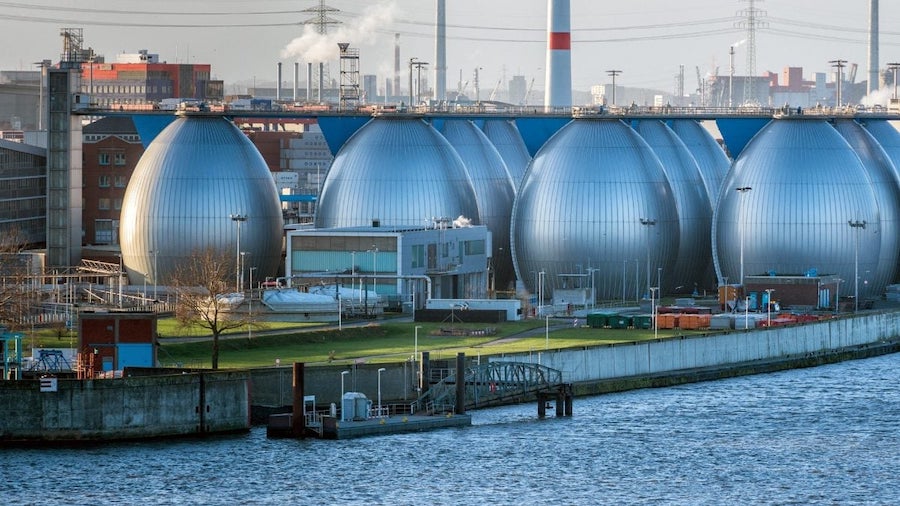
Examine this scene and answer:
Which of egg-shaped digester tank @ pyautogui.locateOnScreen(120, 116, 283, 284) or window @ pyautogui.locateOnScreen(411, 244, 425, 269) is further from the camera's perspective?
egg-shaped digester tank @ pyautogui.locateOnScreen(120, 116, 283, 284)

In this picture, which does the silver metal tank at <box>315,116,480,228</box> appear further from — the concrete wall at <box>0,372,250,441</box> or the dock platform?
the concrete wall at <box>0,372,250,441</box>

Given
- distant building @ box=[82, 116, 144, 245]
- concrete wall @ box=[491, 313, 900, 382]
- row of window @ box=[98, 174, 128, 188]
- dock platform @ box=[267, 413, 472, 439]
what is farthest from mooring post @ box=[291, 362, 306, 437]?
row of window @ box=[98, 174, 128, 188]

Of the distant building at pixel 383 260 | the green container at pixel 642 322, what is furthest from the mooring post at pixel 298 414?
the distant building at pixel 383 260

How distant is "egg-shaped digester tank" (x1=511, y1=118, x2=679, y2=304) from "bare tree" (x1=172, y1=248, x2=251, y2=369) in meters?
16.3

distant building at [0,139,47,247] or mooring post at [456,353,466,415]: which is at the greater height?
distant building at [0,139,47,247]

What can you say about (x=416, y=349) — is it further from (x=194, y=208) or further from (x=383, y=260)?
(x=194, y=208)

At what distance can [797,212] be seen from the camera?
114250 millimetres

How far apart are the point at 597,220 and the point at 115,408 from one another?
46.6 m

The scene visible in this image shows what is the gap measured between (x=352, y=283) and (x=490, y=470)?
39667 millimetres

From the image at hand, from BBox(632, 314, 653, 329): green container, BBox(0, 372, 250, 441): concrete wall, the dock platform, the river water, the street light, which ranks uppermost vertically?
the street light

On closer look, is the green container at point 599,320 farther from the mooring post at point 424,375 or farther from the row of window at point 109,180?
the row of window at point 109,180

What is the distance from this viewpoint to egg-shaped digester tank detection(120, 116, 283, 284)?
117 meters

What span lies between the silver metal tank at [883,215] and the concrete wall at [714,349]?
697cm

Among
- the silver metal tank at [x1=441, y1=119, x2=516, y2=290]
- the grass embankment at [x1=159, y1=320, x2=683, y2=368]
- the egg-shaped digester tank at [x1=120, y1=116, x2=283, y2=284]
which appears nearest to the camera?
the grass embankment at [x1=159, y1=320, x2=683, y2=368]
